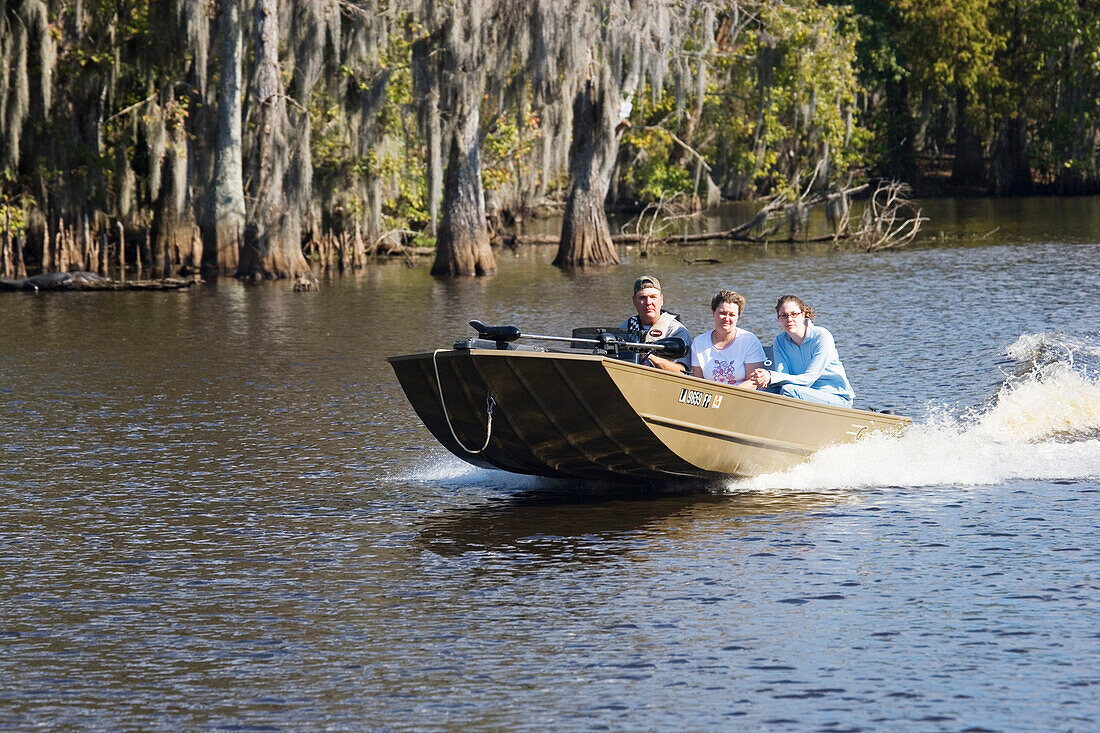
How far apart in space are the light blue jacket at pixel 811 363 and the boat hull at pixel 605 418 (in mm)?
296

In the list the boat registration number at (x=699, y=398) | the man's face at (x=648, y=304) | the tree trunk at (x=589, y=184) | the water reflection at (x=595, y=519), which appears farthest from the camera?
the tree trunk at (x=589, y=184)

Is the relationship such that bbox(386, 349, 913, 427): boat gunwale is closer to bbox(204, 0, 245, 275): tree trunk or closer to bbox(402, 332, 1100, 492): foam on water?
bbox(402, 332, 1100, 492): foam on water

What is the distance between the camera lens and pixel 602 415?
11.7 metres

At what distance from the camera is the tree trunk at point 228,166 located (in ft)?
114

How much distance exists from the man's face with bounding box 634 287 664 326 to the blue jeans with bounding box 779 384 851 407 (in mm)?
1255

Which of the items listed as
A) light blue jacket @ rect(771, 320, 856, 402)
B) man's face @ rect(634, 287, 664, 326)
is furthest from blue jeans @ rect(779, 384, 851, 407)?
man's face @ rect(634, 287, 664, 326)

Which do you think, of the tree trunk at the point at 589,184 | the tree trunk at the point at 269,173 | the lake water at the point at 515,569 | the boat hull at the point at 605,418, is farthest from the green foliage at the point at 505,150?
the boat hull at the point at 605,418

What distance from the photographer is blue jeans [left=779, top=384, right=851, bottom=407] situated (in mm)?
12648

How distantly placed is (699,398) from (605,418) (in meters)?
0.78

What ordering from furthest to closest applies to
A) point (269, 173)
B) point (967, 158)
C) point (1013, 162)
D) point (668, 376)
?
point (967, 158) < point (1013, 162) < point (269, 173) < point (668, 376)

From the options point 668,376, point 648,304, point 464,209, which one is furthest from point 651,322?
point 464,209

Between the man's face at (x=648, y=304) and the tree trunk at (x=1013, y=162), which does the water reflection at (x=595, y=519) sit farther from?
the tree trunk at (x=1013, y=162)

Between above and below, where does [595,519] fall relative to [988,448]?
below

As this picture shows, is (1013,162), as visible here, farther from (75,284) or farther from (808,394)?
(808,394)
